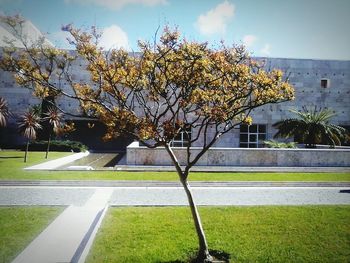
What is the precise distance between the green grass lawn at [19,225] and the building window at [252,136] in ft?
82.0

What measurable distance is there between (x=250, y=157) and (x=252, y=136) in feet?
43.5

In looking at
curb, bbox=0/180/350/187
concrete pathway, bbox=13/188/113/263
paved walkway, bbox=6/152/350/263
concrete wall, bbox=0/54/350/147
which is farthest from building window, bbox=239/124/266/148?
concrete pathway, bbox=13/188/113/263

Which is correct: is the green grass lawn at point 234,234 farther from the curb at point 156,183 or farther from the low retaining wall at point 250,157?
the low retaining wall at point 250,157

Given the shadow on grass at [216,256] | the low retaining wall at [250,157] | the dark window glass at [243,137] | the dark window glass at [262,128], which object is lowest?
the shadow on grass at [216,256]

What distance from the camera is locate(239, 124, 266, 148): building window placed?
3241 cm

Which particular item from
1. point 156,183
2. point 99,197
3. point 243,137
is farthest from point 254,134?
point 99,197

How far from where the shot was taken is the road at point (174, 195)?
10961mm

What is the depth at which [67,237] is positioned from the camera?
7434 millimetres

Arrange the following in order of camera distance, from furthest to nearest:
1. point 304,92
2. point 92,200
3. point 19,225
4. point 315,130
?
point 304,92 < point 315,130 < point 92,200 < point 19,225

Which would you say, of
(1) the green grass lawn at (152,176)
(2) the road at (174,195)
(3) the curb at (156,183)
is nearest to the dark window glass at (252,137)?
(1) the green grass lawn at (152,176)

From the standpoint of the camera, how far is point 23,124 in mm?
23688

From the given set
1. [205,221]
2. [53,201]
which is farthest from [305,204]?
[53,201]

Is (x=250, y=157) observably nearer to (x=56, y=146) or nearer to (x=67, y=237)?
(x=67, y=237)

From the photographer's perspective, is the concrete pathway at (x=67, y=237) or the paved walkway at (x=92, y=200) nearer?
the concrete pathway at (x=67, y=237)
